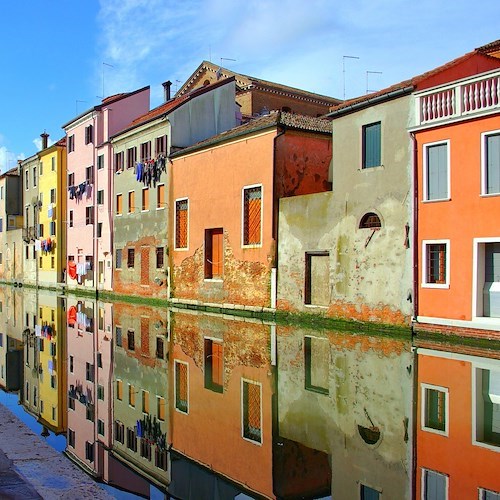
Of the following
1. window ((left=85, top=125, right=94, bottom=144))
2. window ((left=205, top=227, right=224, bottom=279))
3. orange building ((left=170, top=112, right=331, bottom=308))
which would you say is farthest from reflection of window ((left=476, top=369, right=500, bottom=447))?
window ((left=85, top=125, right=94, bottom=144))

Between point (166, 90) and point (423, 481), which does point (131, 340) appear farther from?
point (166, 90)

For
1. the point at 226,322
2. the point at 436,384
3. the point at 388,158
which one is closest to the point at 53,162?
the point at 226,322

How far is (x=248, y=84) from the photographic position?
45969 mm

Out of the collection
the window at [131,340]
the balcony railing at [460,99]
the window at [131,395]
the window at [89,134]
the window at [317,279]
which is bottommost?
the window at [131,340]

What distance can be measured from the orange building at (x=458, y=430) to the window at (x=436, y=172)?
5.95 meters

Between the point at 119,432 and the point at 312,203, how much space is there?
46.7 feet

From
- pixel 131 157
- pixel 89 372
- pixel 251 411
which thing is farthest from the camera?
pixel 131 157

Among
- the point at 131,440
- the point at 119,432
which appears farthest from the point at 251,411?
the point at 119,432

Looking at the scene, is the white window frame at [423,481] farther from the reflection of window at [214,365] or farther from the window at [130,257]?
the window at [130,257]

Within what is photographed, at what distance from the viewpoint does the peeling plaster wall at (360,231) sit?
17.9m

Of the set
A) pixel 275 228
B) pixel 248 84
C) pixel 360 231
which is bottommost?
pixel 360 231

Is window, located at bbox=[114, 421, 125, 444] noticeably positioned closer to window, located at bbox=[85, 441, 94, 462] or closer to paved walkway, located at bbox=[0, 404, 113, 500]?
window, located at bbox=[85, 441, 94, 462]

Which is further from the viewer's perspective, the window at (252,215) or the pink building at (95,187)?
the pink building at (95,187)

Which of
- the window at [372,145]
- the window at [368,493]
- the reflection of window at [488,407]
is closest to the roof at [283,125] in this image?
the window at [372,145]
